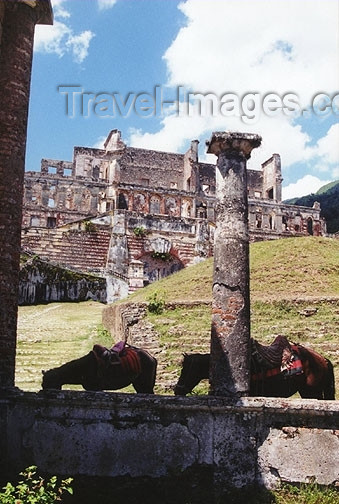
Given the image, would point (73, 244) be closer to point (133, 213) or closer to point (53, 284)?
point (133, 213)

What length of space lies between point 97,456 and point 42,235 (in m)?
25.1

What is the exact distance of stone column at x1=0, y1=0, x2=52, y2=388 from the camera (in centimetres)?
674

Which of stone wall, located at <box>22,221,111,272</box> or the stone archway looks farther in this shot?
the stone archway

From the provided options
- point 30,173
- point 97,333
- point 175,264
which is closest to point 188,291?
point 97,333

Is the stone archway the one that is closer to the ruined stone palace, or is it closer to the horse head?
the ruined stone palace

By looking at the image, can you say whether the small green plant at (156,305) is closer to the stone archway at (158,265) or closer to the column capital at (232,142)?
the column capital at (232,142)

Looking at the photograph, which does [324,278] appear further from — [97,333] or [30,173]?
[30,173]

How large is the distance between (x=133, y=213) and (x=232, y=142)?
2575 cm

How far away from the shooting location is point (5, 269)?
22.3 feet

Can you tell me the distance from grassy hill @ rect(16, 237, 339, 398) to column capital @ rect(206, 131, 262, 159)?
5.53 meters

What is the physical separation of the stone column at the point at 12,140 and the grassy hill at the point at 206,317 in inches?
139

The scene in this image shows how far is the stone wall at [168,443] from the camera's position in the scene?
6.10 m

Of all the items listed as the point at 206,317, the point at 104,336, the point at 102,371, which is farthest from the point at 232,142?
the point at 104,336

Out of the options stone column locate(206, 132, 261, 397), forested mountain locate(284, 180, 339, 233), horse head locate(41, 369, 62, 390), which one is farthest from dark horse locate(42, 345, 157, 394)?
forested mountain locate(284, 180, 339, 233)
